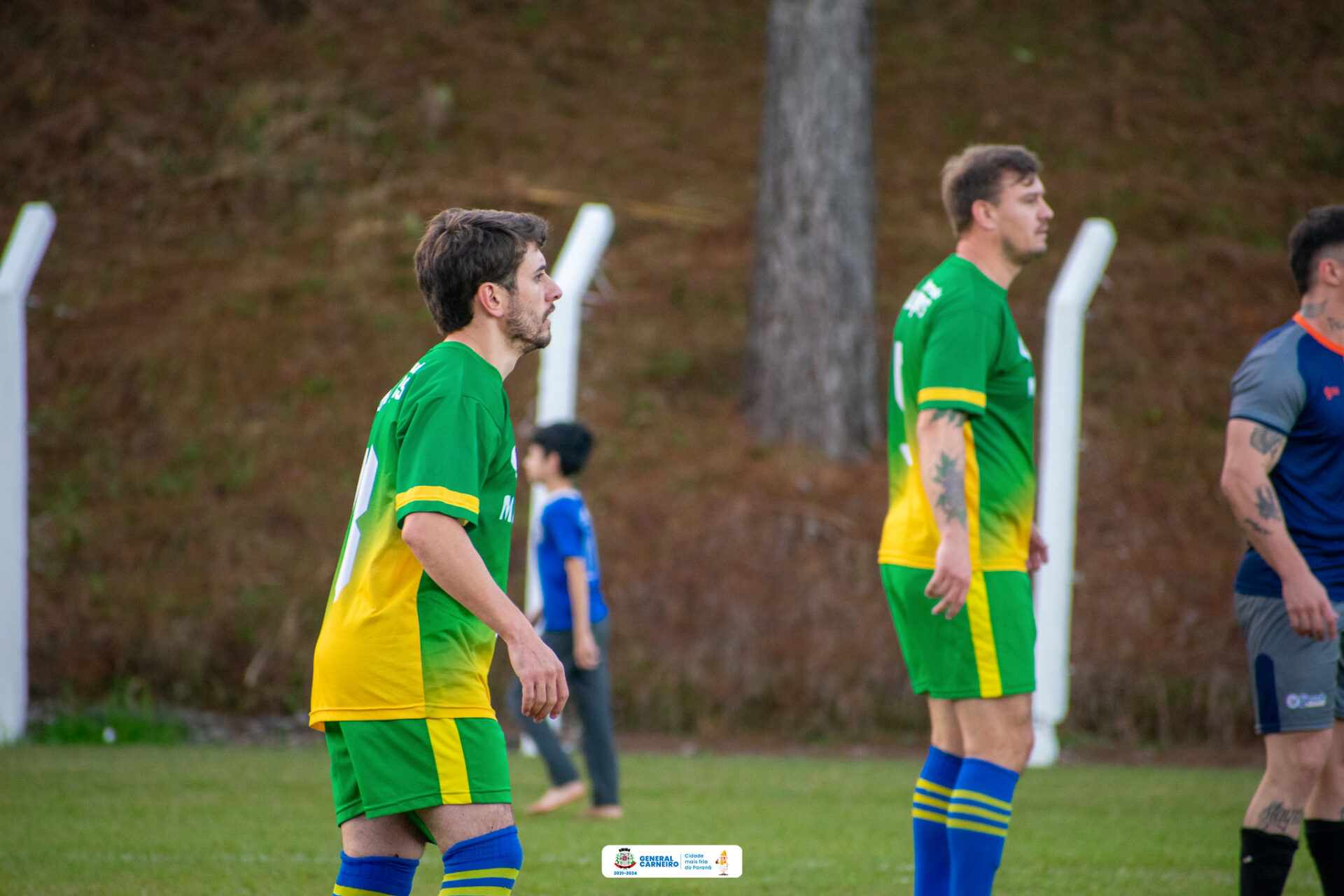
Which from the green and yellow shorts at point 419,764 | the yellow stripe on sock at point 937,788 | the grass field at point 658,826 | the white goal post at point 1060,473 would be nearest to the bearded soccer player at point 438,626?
the green and yellow shorts at point 419,764

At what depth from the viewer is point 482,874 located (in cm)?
271

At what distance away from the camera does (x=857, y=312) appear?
11438 millimetres

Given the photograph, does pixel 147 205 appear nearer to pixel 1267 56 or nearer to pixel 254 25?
pixel 254 25

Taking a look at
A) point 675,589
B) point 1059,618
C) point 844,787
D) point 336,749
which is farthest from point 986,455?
point 675,589

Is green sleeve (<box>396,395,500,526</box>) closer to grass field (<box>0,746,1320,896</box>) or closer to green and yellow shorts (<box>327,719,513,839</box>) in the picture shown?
green and yellow shorts (<box>327,719,513,839</box>)

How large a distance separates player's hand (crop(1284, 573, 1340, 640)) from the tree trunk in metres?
7.74

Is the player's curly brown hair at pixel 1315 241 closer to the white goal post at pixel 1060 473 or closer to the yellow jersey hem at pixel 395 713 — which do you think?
the yellow jersey hem at pixel 395 713

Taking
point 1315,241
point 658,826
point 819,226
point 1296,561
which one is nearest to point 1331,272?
point 1315,241

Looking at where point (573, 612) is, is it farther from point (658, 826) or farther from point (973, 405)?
point (973, 405)

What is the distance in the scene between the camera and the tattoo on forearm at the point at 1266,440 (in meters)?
3.89

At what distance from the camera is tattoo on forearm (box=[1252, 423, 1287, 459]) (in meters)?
3.89

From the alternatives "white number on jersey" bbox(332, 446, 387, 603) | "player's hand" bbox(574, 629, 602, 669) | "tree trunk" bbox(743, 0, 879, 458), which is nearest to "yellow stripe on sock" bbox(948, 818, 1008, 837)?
"white number on jersey" bbox(332, 446, 387, 603)

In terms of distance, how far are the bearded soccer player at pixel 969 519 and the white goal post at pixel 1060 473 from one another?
423cm

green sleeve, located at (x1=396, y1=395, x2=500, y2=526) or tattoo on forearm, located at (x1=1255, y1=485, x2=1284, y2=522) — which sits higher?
green sleeve, located at (x1=396, y1=395, x2=500, y2=526)
